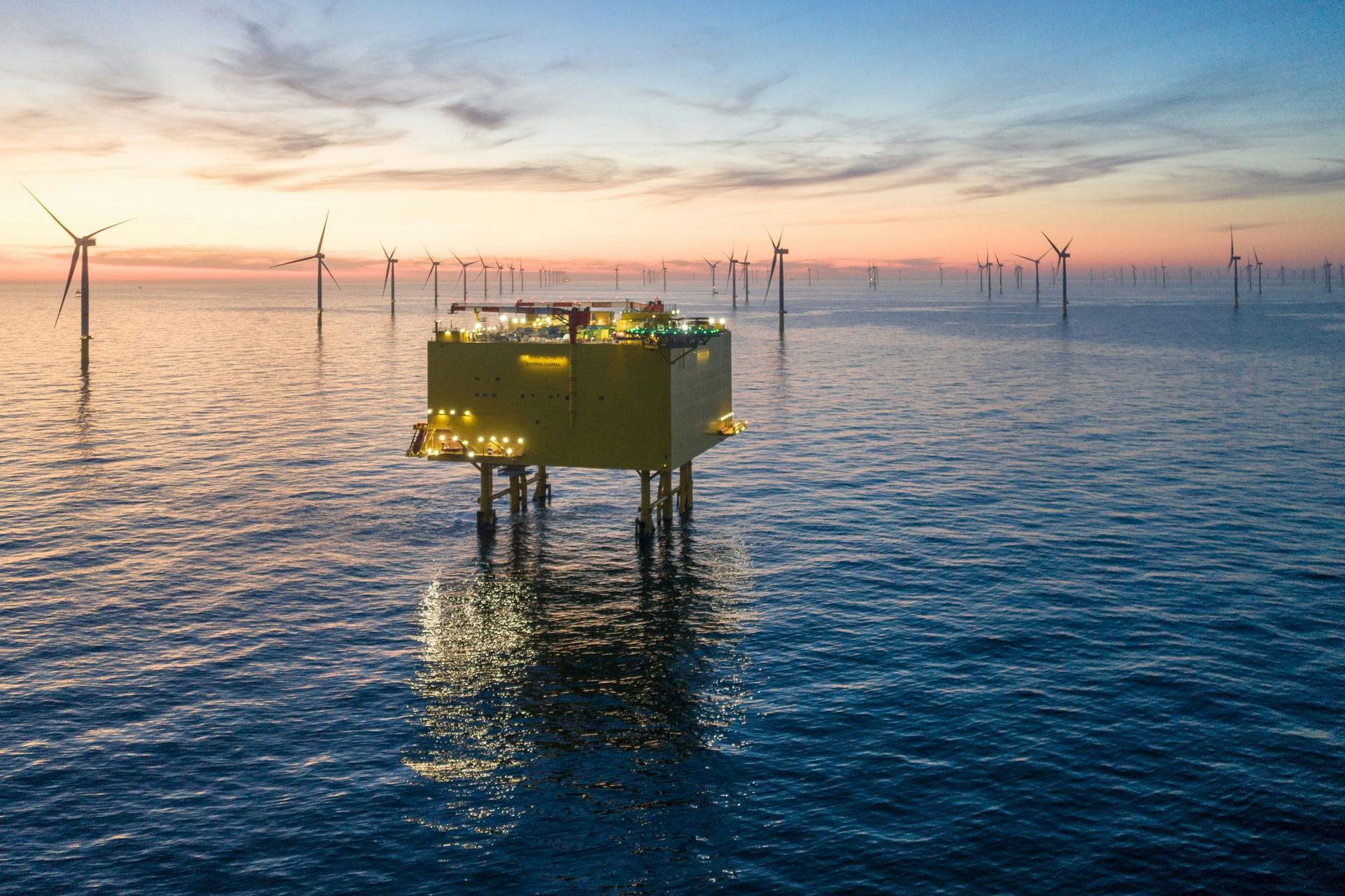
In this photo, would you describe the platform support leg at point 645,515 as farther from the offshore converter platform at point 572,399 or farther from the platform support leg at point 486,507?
the platform support leg at point 486,507

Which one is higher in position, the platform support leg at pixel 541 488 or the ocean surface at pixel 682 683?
the platform support leg at pixel 541 488

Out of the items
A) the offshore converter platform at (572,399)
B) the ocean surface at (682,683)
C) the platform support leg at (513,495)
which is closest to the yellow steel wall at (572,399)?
the offshore converter platform at (572,399)

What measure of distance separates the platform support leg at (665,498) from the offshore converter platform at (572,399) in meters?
0.22

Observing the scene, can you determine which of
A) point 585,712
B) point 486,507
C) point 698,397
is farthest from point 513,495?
point 585,712

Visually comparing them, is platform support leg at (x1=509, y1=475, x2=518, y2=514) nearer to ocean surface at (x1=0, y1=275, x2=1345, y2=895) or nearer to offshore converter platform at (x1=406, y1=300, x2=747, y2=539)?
ocean surface at (x1=0, y1=275, x2=1345, y2=895)

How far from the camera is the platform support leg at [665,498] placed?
74312mm

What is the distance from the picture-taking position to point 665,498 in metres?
74.8

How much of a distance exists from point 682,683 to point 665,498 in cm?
2853

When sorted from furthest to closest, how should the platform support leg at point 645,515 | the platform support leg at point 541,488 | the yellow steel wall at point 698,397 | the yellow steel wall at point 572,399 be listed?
the platform support leg at point 541,488, the platform support leg at point 645,515, the yellow steel wall at point 698,397, the yellow steel wall at point 572,399

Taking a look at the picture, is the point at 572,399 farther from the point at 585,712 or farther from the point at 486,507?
the point at 585,712

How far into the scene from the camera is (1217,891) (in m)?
31.6

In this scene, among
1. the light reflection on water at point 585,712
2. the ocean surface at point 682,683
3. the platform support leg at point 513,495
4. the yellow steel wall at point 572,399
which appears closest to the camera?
the ocean surface at point 682,683

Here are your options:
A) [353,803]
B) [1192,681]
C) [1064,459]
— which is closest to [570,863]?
[353,803]

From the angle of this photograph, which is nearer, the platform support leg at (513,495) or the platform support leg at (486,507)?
the platform support leg at (486,507)
